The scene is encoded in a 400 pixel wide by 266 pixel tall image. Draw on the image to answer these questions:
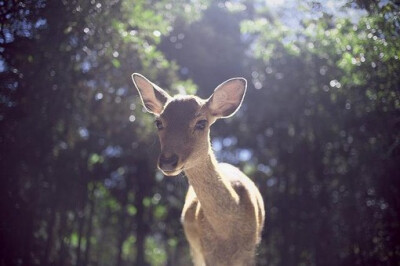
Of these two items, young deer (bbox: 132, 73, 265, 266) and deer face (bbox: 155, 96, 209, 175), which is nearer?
deer face (bbox: 155, 96, 209, 175)

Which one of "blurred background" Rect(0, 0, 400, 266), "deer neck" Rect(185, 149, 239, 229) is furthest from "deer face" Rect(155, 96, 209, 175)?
"blurred background" Rect(0, 0, 400, 266)

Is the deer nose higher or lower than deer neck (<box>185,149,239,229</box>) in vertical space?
higher

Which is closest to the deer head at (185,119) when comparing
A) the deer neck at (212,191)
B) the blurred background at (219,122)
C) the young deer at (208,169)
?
the young deer at (208,169)

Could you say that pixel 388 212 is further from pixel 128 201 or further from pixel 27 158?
pixel 128 201

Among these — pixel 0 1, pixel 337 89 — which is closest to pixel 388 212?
pixel 337 89

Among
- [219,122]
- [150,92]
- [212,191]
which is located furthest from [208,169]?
[219,122]

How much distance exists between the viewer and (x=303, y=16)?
10398 mm

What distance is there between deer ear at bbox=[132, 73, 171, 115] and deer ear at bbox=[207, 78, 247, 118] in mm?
693

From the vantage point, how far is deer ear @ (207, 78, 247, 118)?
5.73m

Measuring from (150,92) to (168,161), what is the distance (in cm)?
168

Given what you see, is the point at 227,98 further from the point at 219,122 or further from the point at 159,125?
the point at 219,122

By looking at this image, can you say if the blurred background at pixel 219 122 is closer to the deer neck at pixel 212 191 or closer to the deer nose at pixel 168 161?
the deer neck at pixel 212 191

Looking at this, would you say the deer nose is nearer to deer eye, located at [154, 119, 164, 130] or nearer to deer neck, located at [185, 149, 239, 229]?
deer eye, located at [154, 119, 164, 130]

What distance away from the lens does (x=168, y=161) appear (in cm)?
471
